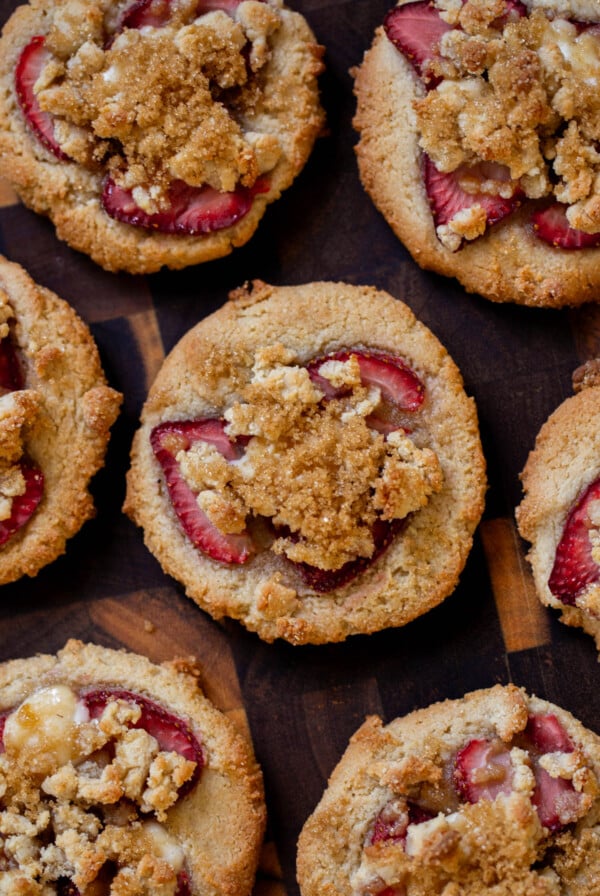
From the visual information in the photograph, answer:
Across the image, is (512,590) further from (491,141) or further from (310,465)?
(491,141)

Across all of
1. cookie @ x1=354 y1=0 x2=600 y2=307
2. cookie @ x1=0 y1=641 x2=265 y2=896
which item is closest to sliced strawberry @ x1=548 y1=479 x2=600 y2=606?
cookie @ x1=354 y1=0 x2=600 y2=307

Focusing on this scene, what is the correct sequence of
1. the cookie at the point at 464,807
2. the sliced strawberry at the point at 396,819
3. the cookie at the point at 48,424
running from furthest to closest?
the cookie at the point at 48,424 < the sliced strawberry at the point at 396,819 < the cookie at the point at 464,807

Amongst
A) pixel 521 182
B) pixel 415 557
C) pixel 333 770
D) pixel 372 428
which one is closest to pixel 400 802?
pixel 333 770

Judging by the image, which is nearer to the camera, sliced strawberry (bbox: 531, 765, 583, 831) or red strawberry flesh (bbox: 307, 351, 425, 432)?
sliced strawberry (bbox: 531, 765, 583, 831)

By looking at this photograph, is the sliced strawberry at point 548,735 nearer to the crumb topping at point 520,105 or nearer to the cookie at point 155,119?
the crumb topping at point 520,105

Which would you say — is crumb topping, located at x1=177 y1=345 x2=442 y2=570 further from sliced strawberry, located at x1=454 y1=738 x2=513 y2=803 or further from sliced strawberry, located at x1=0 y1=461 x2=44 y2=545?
sliced strawberry, located at x1=454 y1=738 x2=513 y2=803

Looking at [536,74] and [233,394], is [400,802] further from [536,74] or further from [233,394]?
[536,74]

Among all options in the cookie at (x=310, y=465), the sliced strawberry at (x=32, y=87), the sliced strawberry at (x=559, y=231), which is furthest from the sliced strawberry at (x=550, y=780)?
the sliced strawberry at (x=32, y=87)
